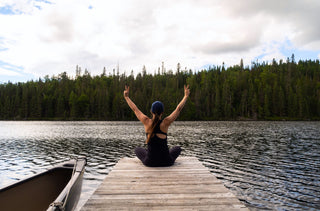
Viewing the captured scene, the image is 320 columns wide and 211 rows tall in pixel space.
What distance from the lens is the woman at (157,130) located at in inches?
225

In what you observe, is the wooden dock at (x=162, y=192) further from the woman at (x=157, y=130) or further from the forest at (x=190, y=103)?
the forest at (x=190, y=103)

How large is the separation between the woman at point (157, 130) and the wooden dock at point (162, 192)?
335 millimetres

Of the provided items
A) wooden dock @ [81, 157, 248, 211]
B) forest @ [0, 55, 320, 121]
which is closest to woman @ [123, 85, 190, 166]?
wooden dock @ [81, 157, 248, 211]

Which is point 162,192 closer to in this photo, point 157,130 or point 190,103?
point 157,130

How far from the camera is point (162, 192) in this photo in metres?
4.45

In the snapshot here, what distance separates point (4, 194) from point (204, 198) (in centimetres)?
358

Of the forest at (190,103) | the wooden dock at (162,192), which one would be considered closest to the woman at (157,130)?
the wooden dock at (162,192)

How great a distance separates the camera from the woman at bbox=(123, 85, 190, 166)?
571 centimetres

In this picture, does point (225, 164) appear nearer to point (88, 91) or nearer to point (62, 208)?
point (62, 208)

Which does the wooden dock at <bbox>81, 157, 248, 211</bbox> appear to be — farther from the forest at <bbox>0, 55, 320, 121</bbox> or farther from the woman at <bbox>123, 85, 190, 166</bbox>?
the forest at <bbox>0, 55, 320, 121</bbox>

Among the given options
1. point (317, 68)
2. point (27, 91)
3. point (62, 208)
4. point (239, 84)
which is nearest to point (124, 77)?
point (27, 91)

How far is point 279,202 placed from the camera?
317 inches

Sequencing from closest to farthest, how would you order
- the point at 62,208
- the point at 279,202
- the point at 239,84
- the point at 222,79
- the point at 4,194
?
the point at 62,208 < the point at 4,194 < the point at 279,202 < the point at 239,84 < the point at 222,79

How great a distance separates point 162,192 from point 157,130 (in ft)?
5.74
